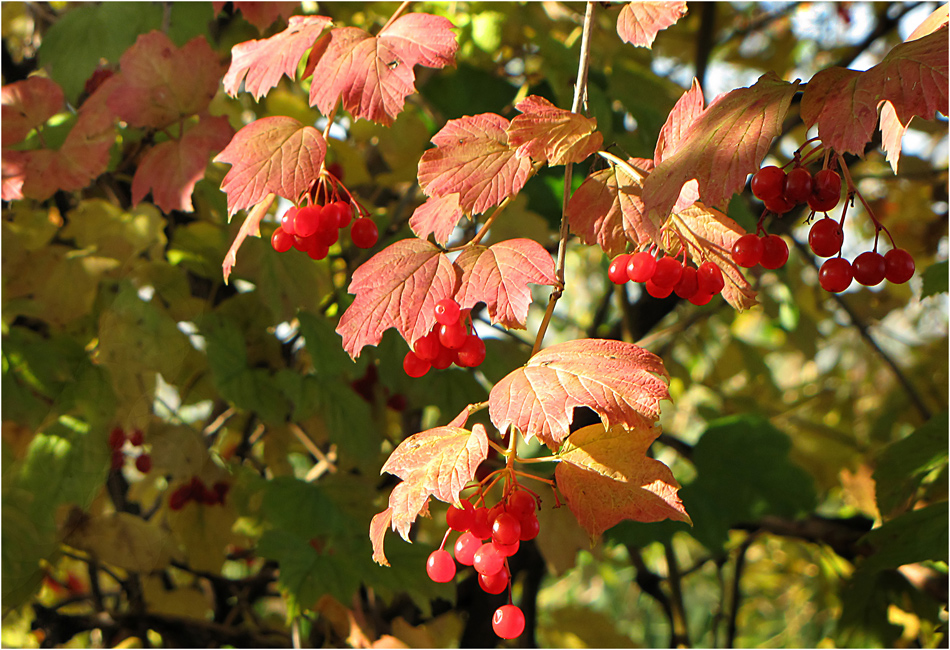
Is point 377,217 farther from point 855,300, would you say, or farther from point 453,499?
point 855,300

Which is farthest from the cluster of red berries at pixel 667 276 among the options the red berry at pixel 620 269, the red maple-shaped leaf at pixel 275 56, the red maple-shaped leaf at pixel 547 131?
the red maple-shaped leaf at pixel 275 56

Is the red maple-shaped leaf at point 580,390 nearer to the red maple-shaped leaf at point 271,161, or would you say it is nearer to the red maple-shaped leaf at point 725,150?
the red maple-shaped leaf at point 725,150

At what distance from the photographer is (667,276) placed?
64cm

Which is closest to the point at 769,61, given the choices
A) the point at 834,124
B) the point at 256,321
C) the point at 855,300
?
the point at 855,300

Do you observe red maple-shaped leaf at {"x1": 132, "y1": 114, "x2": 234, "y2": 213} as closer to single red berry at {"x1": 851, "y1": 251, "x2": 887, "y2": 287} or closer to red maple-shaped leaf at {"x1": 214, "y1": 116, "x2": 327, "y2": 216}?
red maple-shaped leaf at {"x1": 214, "y1": 116, "x2": 327, "y2": 216}

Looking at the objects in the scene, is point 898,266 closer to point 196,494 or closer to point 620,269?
point 620,269

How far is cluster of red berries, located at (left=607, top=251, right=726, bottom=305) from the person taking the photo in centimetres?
63

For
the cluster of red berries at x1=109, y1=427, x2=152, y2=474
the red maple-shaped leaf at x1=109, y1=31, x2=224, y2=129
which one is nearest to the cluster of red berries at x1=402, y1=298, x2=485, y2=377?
the red maple-shaped leaf at x1=109, y1=31, x2=224, y2=129

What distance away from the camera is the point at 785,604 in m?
3.03

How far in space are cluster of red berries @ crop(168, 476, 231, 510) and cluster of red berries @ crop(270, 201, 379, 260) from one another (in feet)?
2.21

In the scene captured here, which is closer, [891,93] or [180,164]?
[891,93]

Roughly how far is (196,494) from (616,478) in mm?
942

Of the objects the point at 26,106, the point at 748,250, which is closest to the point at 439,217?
the point at 748,250

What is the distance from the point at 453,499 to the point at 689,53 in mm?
1974
